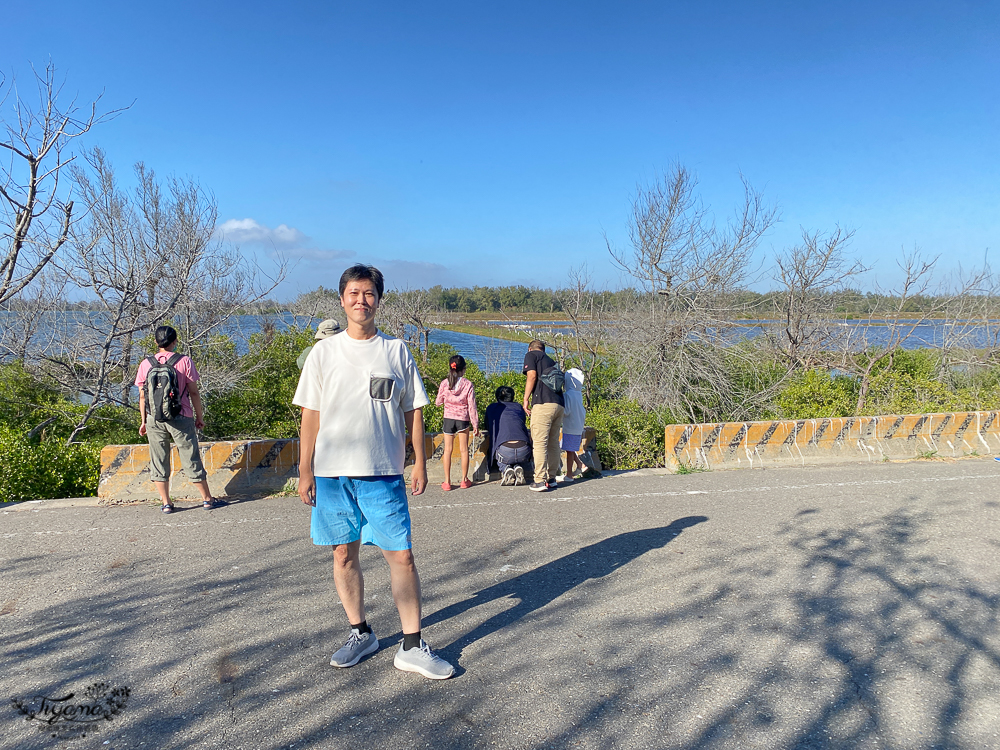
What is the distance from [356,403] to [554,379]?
14.2 ft

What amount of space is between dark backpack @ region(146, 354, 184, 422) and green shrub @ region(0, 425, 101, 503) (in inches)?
82.2

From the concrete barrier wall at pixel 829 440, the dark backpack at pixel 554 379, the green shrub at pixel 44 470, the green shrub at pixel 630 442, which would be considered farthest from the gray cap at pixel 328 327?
the green shrub at pixel 630 442

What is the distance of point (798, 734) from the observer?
2.80 metres

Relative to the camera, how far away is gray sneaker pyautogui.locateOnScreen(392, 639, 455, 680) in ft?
10.6

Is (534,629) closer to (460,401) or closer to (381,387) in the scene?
(381,387)

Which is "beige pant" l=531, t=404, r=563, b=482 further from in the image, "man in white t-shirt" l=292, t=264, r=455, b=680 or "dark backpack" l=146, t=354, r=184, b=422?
"man in white t-shirt" l=292, t=264, r=455, b=680

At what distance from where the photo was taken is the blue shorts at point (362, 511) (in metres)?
3.31

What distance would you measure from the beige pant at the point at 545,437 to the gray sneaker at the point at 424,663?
161 inches

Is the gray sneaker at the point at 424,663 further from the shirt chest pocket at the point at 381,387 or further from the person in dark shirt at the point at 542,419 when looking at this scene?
the person in dark shirt at the point at 542,419

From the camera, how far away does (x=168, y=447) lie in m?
6.32

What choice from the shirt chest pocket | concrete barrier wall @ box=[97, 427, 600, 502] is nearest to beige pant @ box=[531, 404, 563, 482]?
concrete barrier wall @ box=[97, 427, 600, 502]

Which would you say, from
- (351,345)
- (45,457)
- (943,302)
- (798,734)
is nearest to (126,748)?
(351,345)

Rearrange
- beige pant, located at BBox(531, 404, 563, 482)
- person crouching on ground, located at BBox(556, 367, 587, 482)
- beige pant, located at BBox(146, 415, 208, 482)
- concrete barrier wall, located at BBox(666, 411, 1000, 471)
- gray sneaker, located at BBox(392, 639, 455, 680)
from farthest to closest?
concrete barrier wall, located at BBox(666, 411, 1000, 471) < person crouching on ground, located at BBox(556, 367, 587, 482) < beige pant, located at BBox(531, 404, 563, 482) < beige pant, located at BBox(146, 415, 208, 482) < gray sneaker, located at BBox(392, 639, 455, 680)

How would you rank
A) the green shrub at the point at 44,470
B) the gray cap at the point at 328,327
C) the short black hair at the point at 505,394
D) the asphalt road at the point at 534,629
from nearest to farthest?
the asphalt road at the point at 534,629, the gray cap at the point at 328,327, the green shrub at the point at 44,470, the short black hair at the point at 505,394
